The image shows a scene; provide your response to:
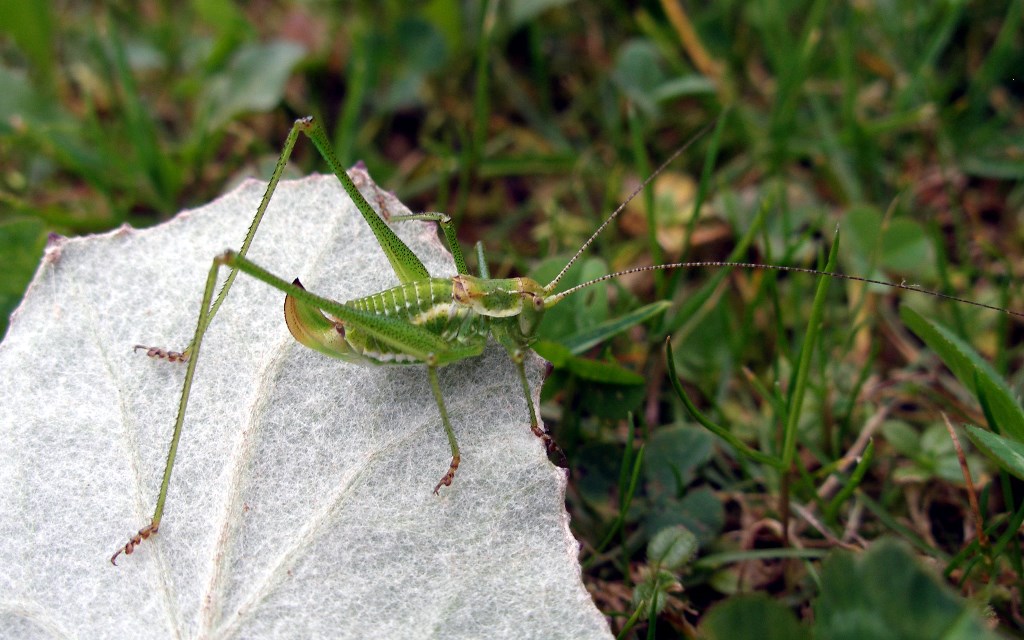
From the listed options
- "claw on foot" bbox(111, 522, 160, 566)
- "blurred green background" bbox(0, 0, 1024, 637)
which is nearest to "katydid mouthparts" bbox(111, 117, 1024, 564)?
"claw on foot" bbox(111, 522, 160, 566)

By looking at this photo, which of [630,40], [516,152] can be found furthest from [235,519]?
[630,40]

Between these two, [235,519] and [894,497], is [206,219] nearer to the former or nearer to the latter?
[235,519]

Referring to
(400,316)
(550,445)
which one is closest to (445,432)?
(550,445)

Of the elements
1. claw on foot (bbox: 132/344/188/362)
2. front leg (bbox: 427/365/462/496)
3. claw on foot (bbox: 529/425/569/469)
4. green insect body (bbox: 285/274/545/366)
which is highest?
claw on foot (bbox: 132/344/188/362)

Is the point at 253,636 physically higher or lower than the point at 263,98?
lower

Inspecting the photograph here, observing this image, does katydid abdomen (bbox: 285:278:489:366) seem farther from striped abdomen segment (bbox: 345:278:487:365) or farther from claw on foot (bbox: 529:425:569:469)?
claw on foot (bbox: 529:425:569:469)

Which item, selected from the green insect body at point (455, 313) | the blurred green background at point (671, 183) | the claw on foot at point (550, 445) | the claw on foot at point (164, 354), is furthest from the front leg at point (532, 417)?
the claw on foot at point (164, 354)

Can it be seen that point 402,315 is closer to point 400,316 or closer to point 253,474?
point 400,316
